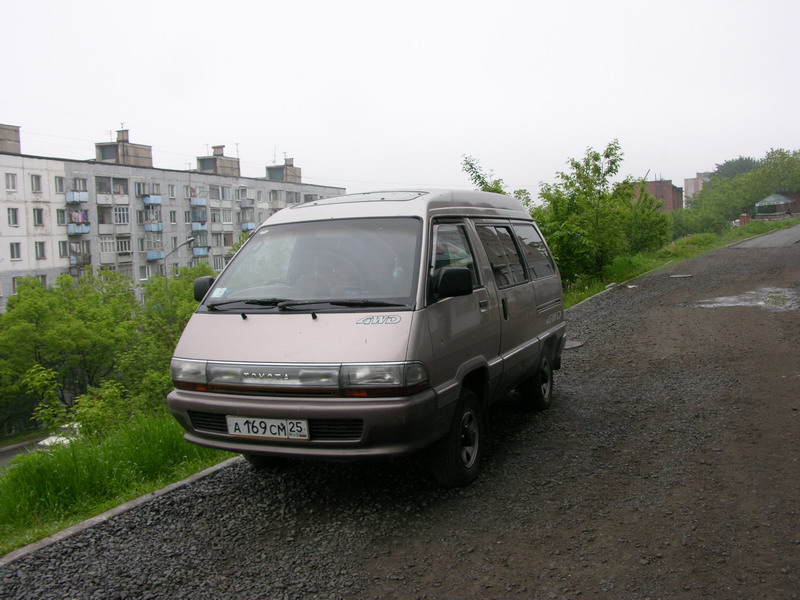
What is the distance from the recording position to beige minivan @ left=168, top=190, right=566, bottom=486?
432 centimetres

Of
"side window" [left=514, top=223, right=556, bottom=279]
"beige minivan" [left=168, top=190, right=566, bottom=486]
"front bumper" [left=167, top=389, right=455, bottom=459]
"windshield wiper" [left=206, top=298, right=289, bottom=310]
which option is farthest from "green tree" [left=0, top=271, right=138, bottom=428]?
"front bumper" [left=167, top=389, right=455, bottom=459]

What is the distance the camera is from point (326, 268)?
16.7ft

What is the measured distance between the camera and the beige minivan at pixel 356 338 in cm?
432

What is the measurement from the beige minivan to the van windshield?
0.03ft

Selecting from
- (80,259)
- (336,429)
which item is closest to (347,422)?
(336,429)

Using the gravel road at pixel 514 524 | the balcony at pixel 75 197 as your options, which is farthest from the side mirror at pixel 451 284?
the balcony at pixel 75 197

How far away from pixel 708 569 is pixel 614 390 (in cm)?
440

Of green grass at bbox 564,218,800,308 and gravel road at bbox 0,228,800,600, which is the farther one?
green grass at bbox 564,218,800,308

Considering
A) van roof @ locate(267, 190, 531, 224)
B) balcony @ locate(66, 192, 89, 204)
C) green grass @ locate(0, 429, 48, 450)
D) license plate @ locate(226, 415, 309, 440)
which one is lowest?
green grass @ locate(0, 429, 48, 450)

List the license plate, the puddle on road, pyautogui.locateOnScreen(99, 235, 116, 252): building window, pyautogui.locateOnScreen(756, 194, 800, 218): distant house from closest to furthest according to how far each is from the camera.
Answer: the license plate, the puddle on road, pyautogui.locateOnScreen(99, 235, 116, 252): building window, pyautogui.locateOnScreen(756, 194, 800, 218): distant house

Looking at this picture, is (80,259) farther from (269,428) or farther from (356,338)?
(356,338)

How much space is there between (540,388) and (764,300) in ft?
32.7

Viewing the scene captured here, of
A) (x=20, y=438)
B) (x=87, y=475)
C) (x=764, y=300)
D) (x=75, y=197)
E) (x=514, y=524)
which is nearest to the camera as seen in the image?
(x=514, y=524)

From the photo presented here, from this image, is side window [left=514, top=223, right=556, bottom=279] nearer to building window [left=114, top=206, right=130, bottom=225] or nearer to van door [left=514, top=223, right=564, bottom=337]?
van door [left=514, top=223, right=564, bottom=337]
